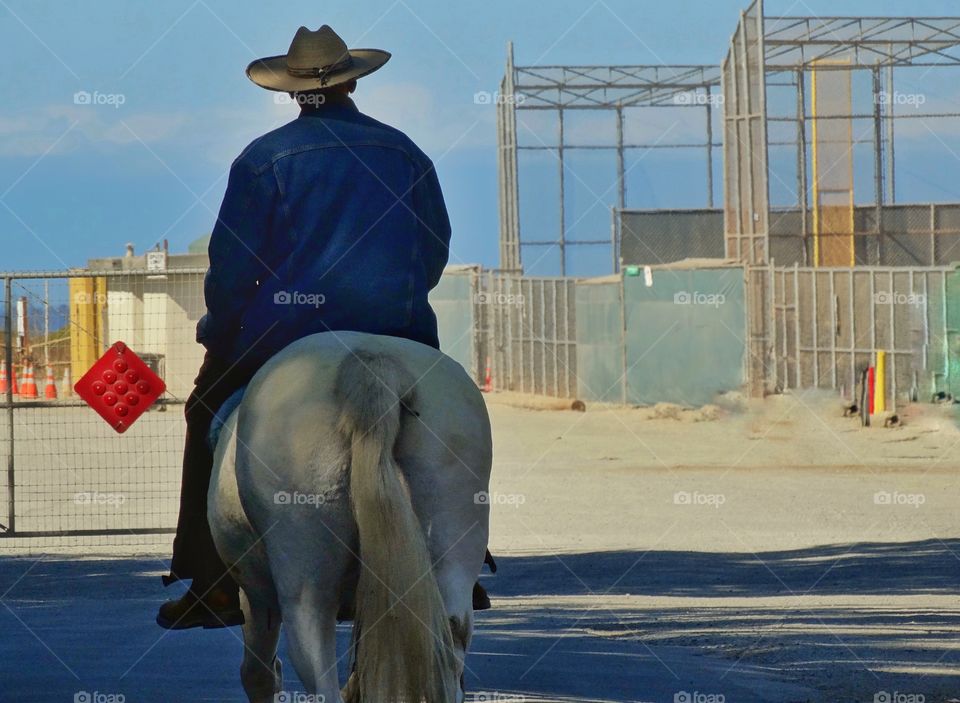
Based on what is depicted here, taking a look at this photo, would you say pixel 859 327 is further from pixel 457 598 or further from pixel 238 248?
pixel 457 598

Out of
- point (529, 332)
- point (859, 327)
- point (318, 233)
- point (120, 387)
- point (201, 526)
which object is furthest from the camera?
point (529, 332)

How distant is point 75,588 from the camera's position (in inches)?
472

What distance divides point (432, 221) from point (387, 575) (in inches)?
56.1

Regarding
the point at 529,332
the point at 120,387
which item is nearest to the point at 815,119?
the point at 529,332

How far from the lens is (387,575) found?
15.0 ft

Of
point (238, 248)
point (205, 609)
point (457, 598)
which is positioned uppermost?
point (238, 248)

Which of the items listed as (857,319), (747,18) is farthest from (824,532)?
(747,18)

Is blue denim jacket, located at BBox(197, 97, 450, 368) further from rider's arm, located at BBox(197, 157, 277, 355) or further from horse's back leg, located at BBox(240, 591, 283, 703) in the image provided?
horse's back leg, located at BBox(240, 591, 283, 703)

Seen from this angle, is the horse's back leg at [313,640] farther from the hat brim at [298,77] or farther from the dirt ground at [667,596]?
the dirt ground at [667,596]

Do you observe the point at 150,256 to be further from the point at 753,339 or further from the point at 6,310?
the point at 753,339

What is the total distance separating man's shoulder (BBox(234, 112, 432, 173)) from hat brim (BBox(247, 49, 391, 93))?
17 cm

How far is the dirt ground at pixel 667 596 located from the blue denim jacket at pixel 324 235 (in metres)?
2.75

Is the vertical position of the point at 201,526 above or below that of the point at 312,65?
below

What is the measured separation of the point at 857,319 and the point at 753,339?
237cm
